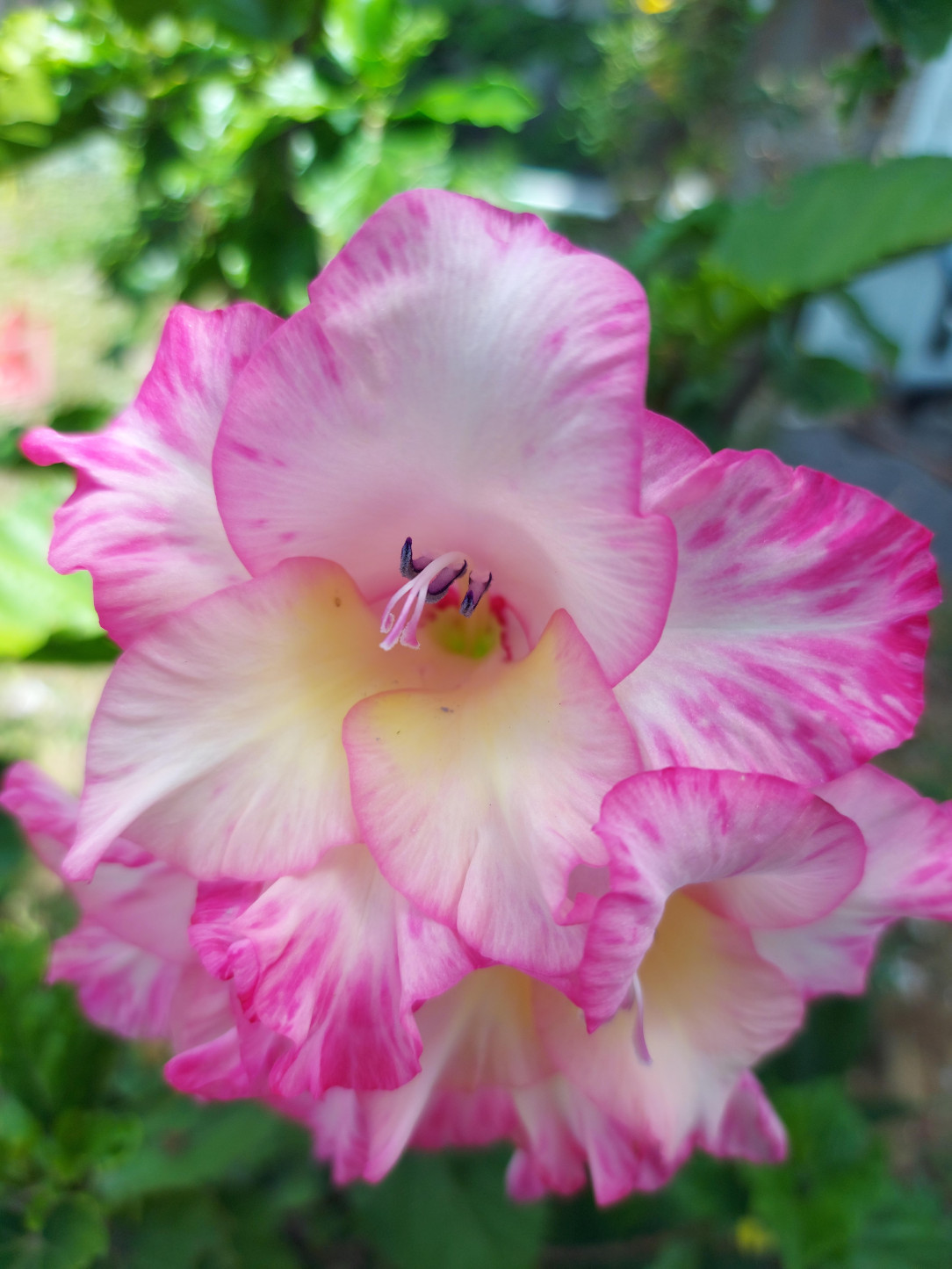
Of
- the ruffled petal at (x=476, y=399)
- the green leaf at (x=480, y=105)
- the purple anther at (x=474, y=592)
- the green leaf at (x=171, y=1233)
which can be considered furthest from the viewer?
the green leaf at (x=171, y=1233)

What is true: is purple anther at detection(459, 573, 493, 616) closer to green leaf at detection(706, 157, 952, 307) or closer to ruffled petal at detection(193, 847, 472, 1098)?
ruffled petal at detection(193, 847, 472, 1098)

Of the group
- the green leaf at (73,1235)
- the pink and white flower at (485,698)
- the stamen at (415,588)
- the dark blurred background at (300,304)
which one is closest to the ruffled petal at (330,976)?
the pink and white flower at (485,698)

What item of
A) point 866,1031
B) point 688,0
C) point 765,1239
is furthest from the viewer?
point 688,0

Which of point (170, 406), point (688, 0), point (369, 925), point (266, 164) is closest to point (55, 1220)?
point (369, 925)

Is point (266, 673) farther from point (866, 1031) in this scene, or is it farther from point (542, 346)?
point (866, 1031)

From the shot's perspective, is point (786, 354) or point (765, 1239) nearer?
point (786, 354)

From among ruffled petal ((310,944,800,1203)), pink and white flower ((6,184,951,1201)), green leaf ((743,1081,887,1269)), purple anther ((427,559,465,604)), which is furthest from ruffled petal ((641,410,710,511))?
green leaf ((743,1081,887,1269))

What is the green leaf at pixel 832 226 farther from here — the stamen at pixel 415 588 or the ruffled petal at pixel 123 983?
the ruffled petal at pixel 123 983
